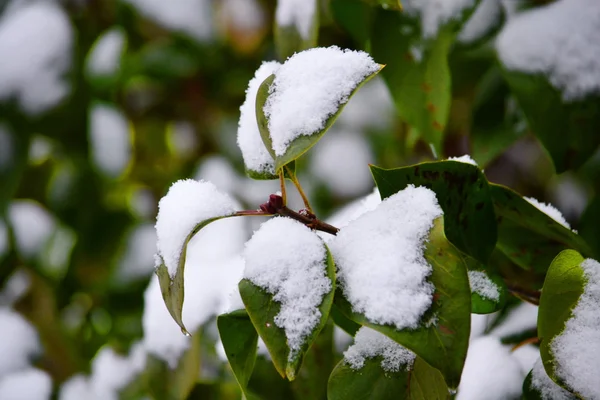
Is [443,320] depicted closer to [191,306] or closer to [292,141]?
[292,141]

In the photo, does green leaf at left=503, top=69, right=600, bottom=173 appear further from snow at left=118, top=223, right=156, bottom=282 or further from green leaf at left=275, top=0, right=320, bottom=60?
snow at left=118, top=223, right=156, bottom=282

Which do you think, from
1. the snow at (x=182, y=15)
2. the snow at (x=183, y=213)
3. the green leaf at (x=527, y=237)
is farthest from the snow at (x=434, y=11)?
the snow at (x=182, y=15)

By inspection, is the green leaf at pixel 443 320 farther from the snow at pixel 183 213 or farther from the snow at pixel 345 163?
the snow at pixel 345 163

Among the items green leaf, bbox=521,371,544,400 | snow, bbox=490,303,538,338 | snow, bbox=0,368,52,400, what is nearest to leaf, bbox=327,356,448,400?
green leaf, bbox=521,371,544,400

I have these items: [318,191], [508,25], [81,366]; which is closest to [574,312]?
[508,25]

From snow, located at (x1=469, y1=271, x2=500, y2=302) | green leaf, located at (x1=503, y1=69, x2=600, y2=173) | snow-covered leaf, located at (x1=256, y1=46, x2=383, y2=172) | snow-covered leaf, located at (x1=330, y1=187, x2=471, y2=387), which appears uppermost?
snow-covered leaf, located at (x1=256, y1=46, x2=383, y2=172)
